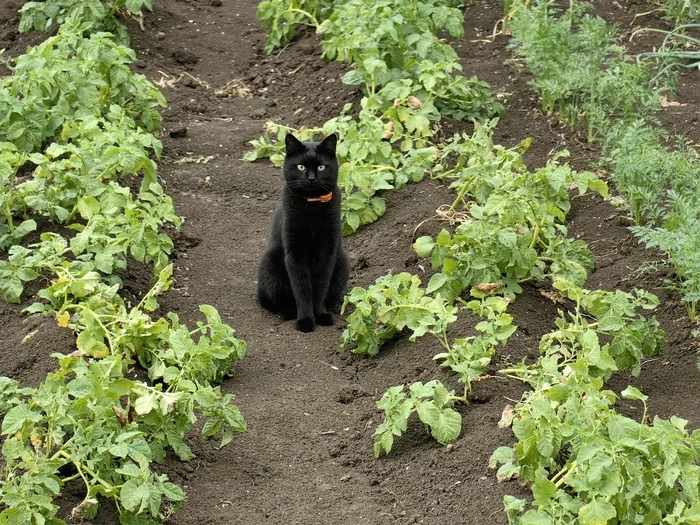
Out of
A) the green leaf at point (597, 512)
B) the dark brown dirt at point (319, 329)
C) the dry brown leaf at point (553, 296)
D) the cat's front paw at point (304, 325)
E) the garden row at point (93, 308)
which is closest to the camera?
the green leaf at point (597, 512)

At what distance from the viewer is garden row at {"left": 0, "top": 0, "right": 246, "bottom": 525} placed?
413 cm

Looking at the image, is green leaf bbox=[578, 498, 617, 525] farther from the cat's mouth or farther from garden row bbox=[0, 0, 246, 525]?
the cat's mouth

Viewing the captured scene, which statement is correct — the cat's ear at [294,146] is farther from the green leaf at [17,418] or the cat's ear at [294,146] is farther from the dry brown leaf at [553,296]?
the green leaf at [17,418]

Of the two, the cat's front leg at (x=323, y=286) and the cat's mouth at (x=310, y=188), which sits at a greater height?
the cat's mouth at (x=310, y=188)

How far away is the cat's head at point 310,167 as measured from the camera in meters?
6.18

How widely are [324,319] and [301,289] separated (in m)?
0.25

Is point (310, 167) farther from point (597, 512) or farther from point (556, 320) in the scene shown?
point (597, 512)

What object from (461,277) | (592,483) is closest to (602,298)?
(461,277)

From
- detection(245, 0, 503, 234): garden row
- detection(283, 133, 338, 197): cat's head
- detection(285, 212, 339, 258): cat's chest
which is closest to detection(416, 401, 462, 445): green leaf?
detection(285, 212, 339, 258): cat's chest

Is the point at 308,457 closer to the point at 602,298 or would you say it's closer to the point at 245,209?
the point at 602,298

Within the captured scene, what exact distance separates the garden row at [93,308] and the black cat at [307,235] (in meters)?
0.59

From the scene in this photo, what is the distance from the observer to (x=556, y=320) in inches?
199

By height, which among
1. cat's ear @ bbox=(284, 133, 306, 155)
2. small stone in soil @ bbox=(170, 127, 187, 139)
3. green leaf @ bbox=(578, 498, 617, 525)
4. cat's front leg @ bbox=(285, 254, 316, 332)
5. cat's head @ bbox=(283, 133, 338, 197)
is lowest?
small stone in soil @ bbox=(170, 127, 187, 139)

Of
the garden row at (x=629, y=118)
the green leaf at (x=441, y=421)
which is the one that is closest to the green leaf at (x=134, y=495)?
the green leaf at (x=441, y=421)
